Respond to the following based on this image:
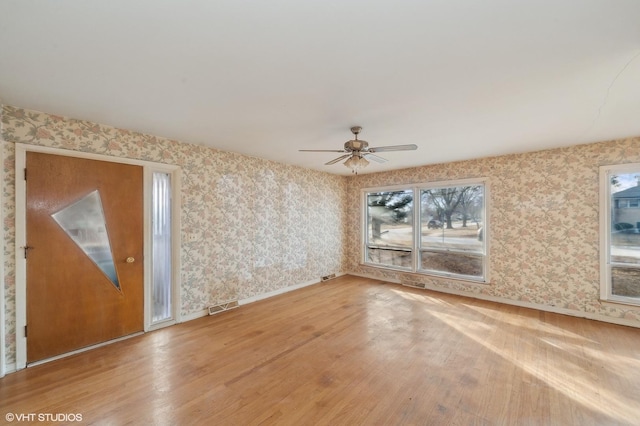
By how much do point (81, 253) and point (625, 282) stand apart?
6772mm

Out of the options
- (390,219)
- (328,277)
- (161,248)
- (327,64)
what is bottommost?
(328,277)

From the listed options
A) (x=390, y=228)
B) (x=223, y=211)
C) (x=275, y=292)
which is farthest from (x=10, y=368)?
(x=390, y=228)

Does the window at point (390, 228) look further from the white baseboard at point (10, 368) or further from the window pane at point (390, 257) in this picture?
the white baseboard at point (10, 368)

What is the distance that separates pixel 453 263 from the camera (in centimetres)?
491

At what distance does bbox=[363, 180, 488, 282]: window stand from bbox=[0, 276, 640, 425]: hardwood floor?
4.38 ft

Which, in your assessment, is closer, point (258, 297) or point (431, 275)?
point (258, 297)

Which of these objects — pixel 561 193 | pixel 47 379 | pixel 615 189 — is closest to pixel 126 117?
pixel 47 379

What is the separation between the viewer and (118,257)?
9.87 feet

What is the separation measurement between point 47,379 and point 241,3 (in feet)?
11.1

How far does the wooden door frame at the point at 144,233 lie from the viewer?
2.41 m

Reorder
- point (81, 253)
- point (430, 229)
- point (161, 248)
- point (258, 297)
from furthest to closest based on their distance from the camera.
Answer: point (430, 229)
point (258, 297)
point (161, 248)
point (81, 253)

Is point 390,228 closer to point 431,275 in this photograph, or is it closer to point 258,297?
point 431,275

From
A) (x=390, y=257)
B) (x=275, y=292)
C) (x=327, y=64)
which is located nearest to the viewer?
(x=327, y=64)

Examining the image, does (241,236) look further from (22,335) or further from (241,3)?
(241,3)
